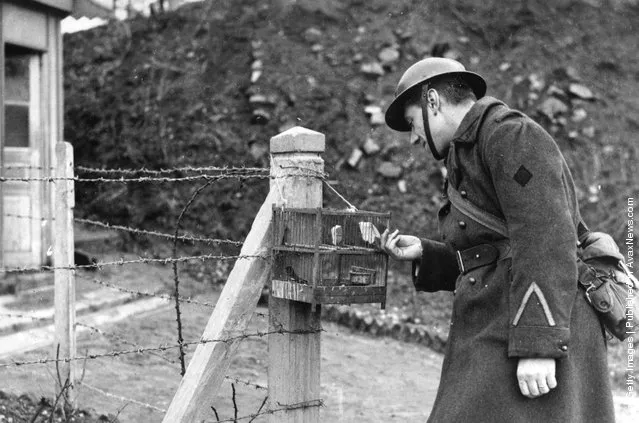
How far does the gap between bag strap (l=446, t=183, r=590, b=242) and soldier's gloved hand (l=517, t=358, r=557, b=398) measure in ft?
1.45

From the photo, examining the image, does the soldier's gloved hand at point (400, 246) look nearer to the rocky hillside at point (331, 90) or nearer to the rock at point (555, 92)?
the rocky hillside at point (331, 90)

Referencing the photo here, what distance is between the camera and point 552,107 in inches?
484

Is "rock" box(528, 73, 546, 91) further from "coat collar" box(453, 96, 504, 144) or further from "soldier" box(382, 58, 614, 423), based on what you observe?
"coat collar" box(453, 96, 504, 144)

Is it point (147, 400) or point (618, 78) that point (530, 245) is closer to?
point (147, 400)

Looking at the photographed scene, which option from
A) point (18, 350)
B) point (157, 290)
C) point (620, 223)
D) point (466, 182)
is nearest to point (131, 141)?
point (157, 290)

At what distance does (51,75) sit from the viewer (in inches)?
396

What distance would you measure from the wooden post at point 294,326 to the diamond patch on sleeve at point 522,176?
0.95 metres

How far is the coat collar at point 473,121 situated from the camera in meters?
2.80

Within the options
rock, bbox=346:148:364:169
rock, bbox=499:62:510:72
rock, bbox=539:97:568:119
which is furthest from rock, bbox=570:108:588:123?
rock, bbox=346:148:364:169

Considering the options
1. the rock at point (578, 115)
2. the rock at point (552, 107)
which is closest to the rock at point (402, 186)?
the rock at point (552, 107)

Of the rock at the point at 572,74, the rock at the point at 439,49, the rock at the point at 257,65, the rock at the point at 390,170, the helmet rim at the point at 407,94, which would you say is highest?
the rock at the point at 439,49

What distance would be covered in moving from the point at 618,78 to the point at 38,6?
8.96 metres

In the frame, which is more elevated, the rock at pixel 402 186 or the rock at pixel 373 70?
the rock at pixel 373 70

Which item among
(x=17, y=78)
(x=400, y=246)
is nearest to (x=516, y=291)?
(x=400, y=246)
